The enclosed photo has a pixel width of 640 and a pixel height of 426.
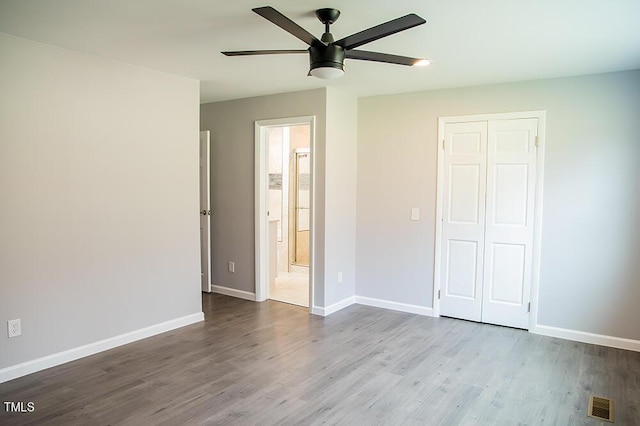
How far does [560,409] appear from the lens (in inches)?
108

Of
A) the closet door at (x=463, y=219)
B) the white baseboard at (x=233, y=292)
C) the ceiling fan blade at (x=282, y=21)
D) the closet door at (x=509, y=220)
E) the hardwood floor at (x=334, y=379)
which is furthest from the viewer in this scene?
the white baseboard at (x=233, y=292)

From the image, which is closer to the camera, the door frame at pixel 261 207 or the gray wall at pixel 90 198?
the gray wall at pixel 90 198

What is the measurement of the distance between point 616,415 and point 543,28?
2425 millimetres

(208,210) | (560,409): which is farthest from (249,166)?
(560,409)

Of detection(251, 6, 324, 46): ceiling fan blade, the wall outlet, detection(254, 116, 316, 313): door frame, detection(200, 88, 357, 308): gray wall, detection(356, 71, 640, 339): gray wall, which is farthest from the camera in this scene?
detection(254, 116, 316, 313): door frame

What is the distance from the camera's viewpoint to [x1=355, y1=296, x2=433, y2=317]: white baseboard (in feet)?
15.5

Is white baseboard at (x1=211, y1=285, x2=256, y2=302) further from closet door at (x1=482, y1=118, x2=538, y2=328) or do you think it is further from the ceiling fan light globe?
the ceiling fan light globe

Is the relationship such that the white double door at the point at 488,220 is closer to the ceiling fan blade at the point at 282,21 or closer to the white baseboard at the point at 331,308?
the white baseboard at the point at 331,308

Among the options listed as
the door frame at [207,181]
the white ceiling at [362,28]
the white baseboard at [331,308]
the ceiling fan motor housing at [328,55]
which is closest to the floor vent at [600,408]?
the white ceiling at [362,28]

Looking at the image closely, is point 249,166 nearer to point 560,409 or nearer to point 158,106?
point 158,106

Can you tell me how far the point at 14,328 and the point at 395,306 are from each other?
3508mm

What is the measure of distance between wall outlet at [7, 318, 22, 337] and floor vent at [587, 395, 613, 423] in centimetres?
380

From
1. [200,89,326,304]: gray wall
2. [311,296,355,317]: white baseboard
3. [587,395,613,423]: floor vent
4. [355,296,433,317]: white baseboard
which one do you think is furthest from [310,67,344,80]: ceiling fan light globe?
[355,296,433,317]: white baseboard

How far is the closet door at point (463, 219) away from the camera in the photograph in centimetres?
438
